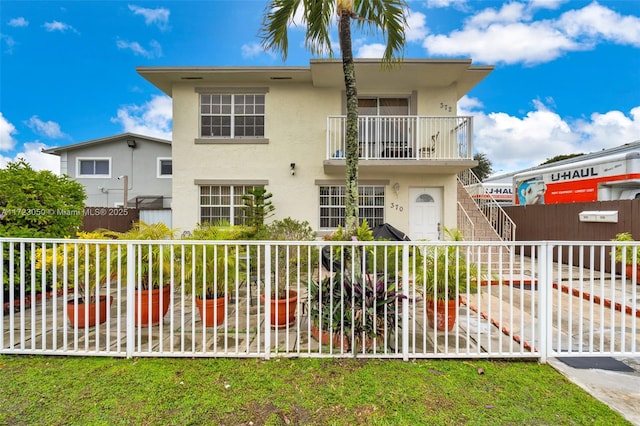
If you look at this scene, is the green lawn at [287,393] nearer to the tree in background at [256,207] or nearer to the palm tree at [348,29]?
the palm tree at [348,29]

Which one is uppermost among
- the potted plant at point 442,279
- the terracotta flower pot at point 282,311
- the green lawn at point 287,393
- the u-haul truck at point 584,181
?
the u-haul truck at point 584,181

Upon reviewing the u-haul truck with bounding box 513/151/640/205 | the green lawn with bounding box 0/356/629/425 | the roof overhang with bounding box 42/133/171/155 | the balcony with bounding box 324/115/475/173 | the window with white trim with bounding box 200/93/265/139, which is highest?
the roof overhang with bounding box 42/133/171/155

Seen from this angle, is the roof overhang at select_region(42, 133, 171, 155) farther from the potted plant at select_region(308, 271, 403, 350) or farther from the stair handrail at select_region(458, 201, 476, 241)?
the potted plant at select_region(308, 271, 403, 350)

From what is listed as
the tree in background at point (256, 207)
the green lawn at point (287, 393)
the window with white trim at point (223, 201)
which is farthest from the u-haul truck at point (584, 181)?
the window with white trim at point (223, 201)

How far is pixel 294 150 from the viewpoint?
9.44 meters

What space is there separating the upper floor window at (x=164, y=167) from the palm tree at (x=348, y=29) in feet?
45.2

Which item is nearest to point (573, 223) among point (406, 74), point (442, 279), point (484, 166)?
point (406, 74)

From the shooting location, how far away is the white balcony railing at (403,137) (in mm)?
8906

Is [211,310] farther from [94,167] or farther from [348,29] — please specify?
[94,167]

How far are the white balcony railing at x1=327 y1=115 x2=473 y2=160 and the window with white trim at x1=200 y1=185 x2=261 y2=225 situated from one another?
3.26 meters

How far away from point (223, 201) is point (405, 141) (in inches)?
242

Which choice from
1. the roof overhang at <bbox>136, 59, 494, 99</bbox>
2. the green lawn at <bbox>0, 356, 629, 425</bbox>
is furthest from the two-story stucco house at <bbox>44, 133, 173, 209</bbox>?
the green lawn at <bbox>0, 356, 629, 425</bbox>

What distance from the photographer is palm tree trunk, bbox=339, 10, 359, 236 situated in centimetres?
405

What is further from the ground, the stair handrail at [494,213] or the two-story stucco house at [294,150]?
the two-story stucco house at [294,150]
